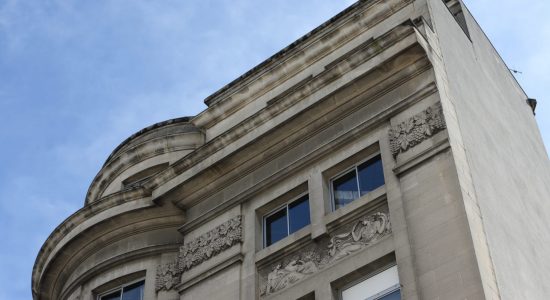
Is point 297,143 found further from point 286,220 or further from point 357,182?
point 357,182

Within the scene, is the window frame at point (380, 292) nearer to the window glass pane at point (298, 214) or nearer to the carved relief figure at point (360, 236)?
the carved relief figure at point (360, 236)

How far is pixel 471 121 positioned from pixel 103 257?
10.2m

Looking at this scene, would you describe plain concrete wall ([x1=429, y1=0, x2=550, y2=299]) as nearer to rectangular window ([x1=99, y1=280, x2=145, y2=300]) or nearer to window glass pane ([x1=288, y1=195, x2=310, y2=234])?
window glass pane ([x1=288, y1=195, x2=310, y2=234])

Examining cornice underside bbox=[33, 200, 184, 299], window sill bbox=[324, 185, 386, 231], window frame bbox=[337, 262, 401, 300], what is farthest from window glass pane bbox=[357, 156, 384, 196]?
cornice underside bbox=[33, 200, 184, 299]

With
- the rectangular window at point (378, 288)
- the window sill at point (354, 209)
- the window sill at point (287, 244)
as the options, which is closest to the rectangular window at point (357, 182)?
the window sill at point (354, 209)

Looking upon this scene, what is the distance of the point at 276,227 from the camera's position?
74.1ft

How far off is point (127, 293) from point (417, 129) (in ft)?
28.9

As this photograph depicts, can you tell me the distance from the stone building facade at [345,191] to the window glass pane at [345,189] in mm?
52

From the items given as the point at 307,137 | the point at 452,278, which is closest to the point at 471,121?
the point at 307,137

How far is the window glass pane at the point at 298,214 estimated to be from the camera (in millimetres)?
21953

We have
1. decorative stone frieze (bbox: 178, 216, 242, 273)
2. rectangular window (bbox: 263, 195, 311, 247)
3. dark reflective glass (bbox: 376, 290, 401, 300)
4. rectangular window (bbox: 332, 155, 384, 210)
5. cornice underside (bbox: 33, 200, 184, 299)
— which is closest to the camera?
dark reflective glass (bbox: 376, 290, 401, 300)

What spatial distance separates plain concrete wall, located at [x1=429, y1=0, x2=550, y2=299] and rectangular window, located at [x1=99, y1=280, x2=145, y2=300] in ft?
29.8

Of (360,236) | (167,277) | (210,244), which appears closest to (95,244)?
(167,277)

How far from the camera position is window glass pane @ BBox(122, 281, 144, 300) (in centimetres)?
2431
